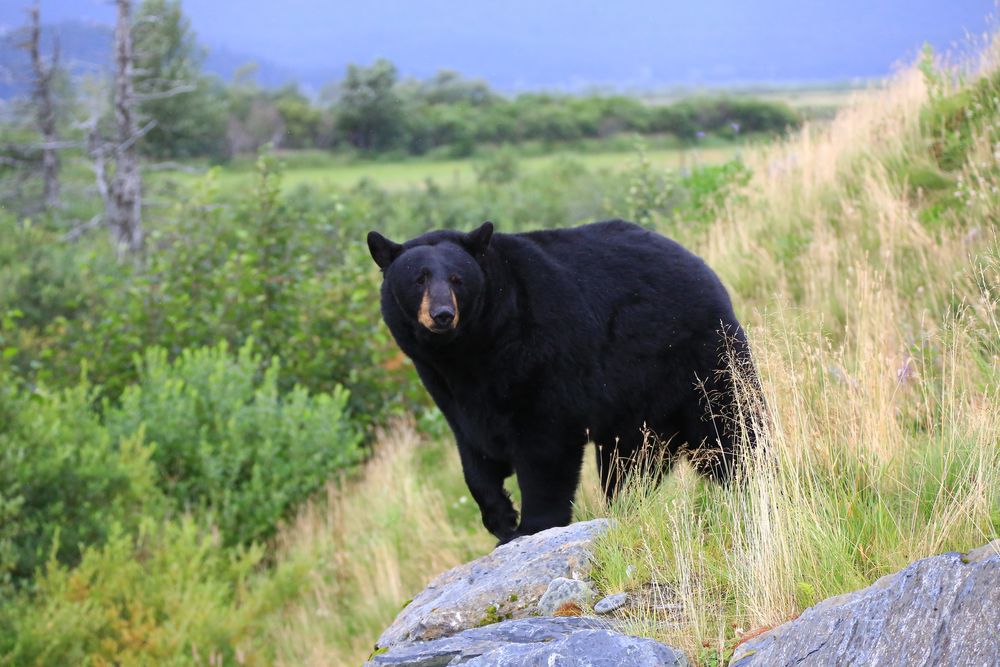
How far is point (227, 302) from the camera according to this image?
1348cm

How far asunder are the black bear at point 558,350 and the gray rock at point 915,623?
1.83m

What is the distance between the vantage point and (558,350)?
186 inches

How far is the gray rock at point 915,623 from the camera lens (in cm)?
243

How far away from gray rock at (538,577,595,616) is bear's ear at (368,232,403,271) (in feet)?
6.20

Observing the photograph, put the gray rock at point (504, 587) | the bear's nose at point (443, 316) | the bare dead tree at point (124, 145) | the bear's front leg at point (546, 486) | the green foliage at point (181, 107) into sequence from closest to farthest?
the gray rock at point (504, 587)
the bear's nose at point (443, 316)
the bear's front leg at point (546, 486)
the bare dead tree at point (124, 145)
the green foliage at point (181, 107)

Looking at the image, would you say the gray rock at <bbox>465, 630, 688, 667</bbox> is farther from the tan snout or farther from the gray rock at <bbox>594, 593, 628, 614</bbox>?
the tan snout

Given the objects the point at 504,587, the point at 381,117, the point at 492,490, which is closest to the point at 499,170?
the point at 381,117

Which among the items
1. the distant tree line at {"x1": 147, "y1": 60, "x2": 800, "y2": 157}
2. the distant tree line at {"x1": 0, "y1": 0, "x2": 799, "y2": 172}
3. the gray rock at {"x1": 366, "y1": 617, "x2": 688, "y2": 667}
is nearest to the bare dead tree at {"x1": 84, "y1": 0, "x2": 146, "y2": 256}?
the gray rock at {"x1": 366, "y1": 617, "x2": 688, "y2": 667}

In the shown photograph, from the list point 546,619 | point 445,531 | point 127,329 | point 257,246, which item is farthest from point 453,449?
point 546,619

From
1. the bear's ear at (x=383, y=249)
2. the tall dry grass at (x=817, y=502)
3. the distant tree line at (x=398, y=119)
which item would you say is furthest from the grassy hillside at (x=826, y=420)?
the distant tree line at (x=398, y=119)

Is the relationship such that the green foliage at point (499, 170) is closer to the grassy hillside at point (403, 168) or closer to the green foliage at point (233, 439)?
the grassy hillside at point (403, 168)

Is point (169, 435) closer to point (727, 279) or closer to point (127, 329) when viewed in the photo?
point (127, 329)

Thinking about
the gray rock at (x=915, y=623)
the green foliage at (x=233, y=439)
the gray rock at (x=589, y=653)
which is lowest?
the green foliage at (x=233, y=439)

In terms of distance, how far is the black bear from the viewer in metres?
4.70
